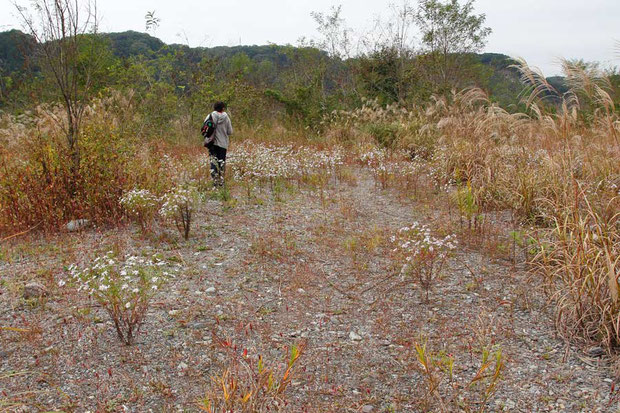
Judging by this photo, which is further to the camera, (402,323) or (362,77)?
(362,77)

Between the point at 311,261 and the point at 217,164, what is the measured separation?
4.04 meters

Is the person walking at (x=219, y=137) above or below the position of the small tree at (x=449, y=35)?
below

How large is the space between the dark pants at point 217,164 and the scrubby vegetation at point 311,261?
0.32 m

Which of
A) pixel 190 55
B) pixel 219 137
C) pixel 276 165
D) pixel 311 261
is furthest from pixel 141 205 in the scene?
pixel 190 55

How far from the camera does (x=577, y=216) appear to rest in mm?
3848

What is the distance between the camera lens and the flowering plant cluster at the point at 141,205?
5.83 metres

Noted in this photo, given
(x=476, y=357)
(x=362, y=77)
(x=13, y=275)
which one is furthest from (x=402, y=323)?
(x=362, y=77)

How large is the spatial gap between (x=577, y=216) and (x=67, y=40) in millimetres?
6993

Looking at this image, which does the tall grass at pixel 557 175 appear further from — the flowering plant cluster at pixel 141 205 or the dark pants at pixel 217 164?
the flowering plant cluster at pixel 141 205

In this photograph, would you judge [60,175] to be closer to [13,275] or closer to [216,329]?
[13,275]

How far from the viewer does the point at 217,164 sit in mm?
8609

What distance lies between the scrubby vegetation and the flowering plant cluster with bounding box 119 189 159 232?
0.15 feet

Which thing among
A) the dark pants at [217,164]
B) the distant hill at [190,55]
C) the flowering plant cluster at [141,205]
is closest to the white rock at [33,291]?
the flowering plant cluster at [141,205]

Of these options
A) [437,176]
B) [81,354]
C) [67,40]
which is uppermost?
[67,40]
